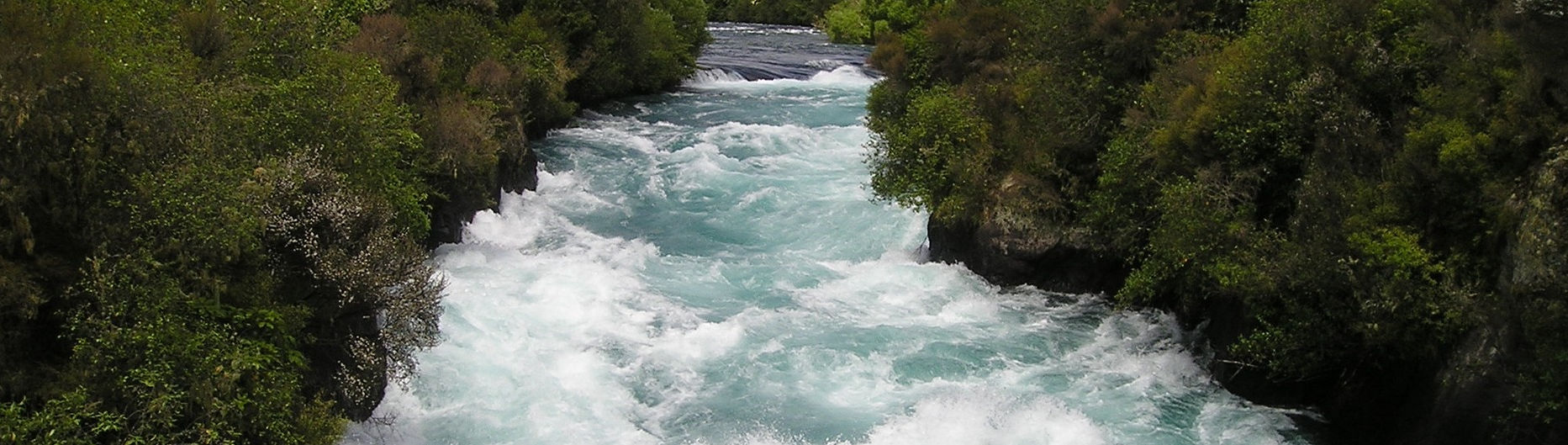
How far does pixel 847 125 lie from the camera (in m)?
36.7

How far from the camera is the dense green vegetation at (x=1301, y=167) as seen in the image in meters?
12.1

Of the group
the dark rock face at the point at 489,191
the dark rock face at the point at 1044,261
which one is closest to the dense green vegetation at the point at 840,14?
the dark rock face at the point at 1044,261

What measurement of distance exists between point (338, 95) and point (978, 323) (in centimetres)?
1026

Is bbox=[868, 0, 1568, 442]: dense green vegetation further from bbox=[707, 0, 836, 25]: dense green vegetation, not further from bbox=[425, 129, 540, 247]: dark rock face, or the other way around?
bbox=[707, 0, 836, 25]: dense green vegetation

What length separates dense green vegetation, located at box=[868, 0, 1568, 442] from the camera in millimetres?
12094

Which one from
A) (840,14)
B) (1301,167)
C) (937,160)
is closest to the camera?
(1301,167)

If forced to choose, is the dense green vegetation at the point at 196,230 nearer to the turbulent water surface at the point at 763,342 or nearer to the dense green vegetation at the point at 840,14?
the turbulent water surface at the point at 763,342

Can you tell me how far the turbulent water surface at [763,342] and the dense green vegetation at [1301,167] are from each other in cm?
123

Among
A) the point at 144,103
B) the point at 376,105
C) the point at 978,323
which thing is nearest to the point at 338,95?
the point at 376,105

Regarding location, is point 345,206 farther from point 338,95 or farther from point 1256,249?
point 1256,249

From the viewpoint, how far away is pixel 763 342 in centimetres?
1845

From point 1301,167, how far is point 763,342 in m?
8.06

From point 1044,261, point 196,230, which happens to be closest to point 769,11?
point 1044,261

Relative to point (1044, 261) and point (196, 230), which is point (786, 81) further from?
point (196, 230)
